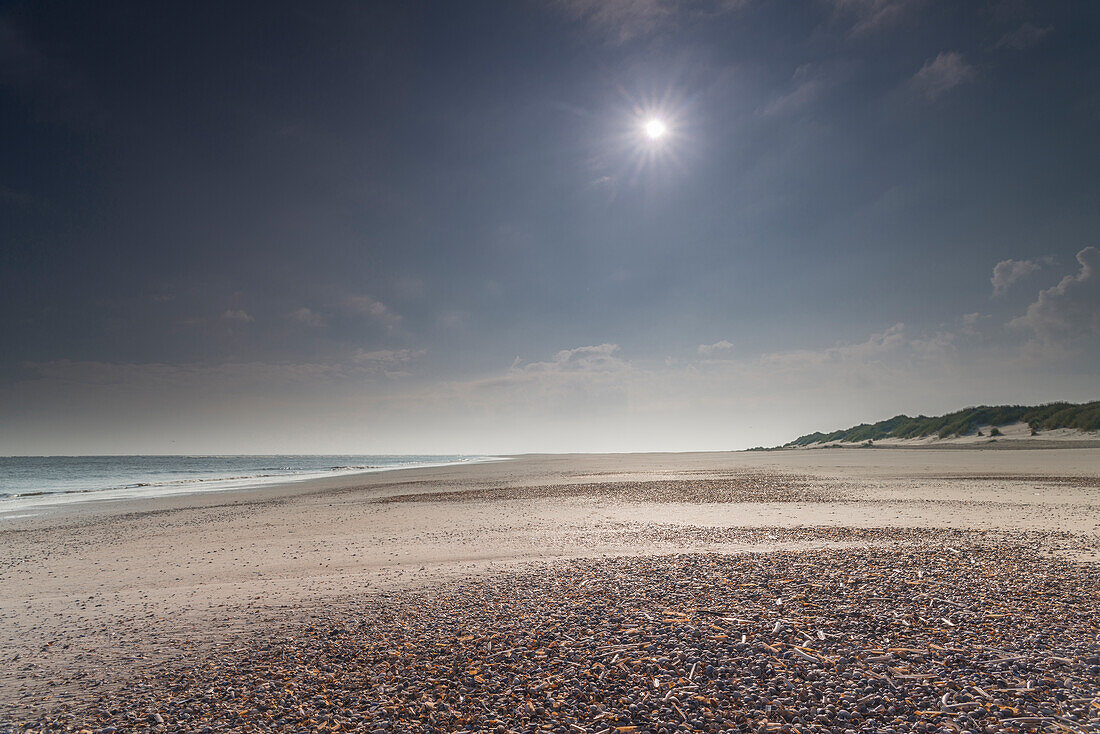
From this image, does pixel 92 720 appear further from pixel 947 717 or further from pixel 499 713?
pixel 947 717

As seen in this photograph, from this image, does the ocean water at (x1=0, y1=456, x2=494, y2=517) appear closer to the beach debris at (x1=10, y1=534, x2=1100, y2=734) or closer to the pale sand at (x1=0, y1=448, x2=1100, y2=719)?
the pale sand at (x1=0, y1=448, x2=1100, y2=719)

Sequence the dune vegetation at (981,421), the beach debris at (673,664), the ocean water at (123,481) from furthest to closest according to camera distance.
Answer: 1. the dune vegetation at (981,421)
2. the ocean water at (123,481)
3. the beach debris at (673,664)

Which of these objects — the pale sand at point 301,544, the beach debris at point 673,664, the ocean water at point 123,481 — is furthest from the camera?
the ocean water at point 123,481

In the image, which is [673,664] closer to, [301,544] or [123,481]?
[301,544]

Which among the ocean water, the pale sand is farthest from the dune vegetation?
the ocean water

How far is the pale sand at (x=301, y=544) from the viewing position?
6863 millimetres

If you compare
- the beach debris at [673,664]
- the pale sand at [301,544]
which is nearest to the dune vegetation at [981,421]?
the pale sand at [301,544]

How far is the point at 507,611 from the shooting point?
22.6 ft

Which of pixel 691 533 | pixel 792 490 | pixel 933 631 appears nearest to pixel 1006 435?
pixel 792 490

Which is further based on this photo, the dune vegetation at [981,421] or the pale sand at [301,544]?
the dune vegetation at [981,421]

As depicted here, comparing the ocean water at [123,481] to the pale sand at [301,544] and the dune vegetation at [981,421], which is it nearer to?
the pale sand at [301,544]

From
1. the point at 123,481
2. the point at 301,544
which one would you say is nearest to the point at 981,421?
the point at 301,544

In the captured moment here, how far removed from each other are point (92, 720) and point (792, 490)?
22.8 metres

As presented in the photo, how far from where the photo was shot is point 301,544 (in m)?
13.2
